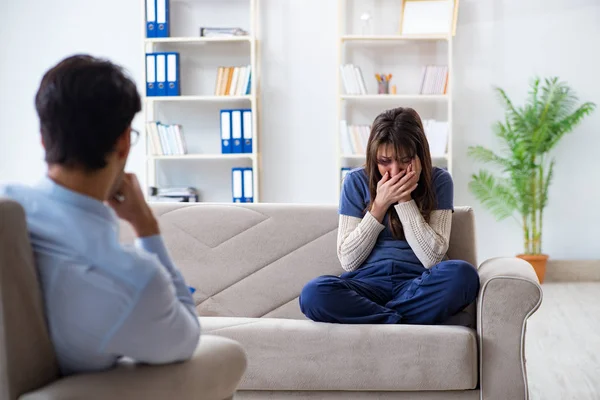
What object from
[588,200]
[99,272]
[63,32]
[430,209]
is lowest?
[588,200]

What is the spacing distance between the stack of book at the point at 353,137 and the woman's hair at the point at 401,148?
2979mm

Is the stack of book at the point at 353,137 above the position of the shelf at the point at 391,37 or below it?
below

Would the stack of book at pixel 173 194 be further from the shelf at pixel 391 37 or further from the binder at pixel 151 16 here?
the shelf at pixel 391 37

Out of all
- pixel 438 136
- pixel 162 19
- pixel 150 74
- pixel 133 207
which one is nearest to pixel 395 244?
pixel 133 207

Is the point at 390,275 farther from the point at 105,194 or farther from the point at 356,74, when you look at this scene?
the point at 356,74

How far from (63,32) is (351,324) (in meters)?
4.49

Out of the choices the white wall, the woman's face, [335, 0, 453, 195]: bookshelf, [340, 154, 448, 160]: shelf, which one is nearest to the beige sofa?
the woman's face

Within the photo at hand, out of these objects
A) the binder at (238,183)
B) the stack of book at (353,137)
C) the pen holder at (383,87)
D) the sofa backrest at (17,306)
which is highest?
the pen holder at (383,87)

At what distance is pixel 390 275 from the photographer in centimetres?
263

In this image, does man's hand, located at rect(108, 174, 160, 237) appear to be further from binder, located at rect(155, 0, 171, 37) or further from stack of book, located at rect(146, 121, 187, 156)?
binder, located at rect(155, 0, 171, 37)

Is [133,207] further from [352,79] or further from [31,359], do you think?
[352,79]

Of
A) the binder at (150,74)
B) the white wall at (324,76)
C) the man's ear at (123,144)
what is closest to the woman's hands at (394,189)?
the man's ear at (123,144)

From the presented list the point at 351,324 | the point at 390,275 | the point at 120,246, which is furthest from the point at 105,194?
the point at 390,275

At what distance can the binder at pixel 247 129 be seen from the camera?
5.80 m
